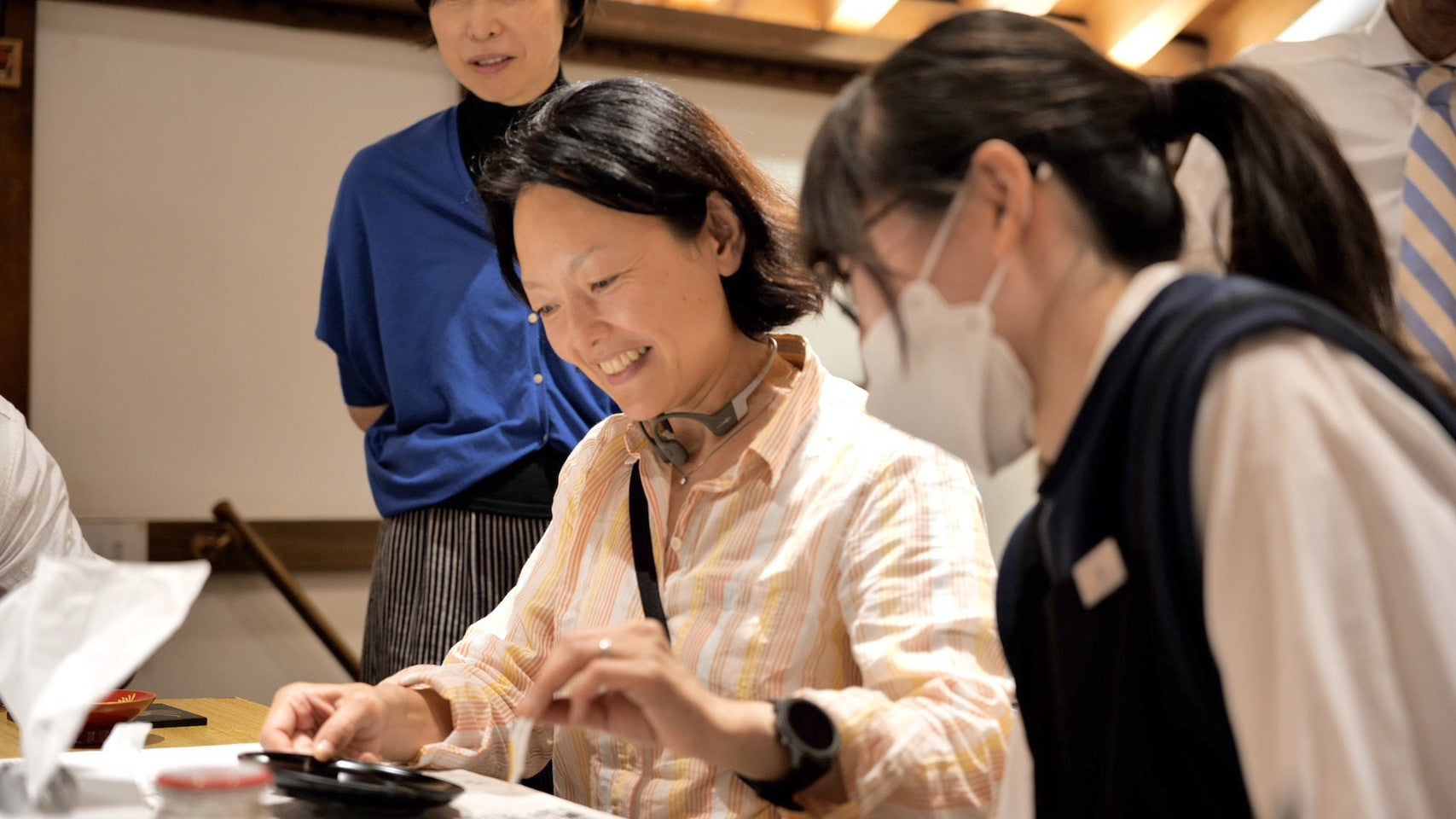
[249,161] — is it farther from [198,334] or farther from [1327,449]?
[1327,449]

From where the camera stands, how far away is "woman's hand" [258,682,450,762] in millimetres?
1498

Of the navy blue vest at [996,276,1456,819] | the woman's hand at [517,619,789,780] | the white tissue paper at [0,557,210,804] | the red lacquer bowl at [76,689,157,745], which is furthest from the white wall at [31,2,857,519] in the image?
the navy blue vest at [996,276,1456,819]

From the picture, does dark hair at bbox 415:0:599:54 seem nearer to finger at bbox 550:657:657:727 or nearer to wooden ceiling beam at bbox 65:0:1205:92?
wooden ceiling beam at bbox 65:0:1205:92

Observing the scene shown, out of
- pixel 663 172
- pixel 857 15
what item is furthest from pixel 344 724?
pixel 857 15

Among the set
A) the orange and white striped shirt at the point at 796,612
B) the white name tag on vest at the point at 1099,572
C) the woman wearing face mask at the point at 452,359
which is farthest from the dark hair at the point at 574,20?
the white name tag on vest at the point at 1099,572

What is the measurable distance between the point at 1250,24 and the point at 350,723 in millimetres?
4309

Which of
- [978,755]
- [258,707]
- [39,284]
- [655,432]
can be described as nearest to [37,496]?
[258,707]

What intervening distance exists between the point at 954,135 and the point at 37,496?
2.29 meters

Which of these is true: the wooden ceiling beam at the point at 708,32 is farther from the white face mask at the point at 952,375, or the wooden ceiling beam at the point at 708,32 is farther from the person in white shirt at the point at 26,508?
the white face mask at the point at 952,375

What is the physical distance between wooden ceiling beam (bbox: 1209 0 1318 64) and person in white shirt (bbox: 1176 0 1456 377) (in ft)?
8.28

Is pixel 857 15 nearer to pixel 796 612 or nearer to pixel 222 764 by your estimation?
pixel 796 612

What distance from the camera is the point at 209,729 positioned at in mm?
1882

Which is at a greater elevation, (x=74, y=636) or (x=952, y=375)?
(x=952, y=375)

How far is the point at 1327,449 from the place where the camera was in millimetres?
769
